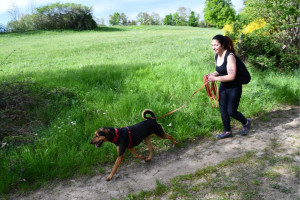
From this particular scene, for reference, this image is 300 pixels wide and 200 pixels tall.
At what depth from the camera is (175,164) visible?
3.32 metres

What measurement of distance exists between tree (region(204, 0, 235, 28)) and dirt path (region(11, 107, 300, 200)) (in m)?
52.7

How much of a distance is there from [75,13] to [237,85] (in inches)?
1595

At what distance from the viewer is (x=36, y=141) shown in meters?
3.68

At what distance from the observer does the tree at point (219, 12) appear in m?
50.8

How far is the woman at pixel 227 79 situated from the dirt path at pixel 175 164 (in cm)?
38

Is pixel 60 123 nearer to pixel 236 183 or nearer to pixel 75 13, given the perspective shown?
pixel 236 183

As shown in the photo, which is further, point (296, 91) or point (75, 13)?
point (75, 13)

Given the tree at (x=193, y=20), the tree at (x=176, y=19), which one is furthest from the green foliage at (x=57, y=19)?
the tree at (x=176, y=19)

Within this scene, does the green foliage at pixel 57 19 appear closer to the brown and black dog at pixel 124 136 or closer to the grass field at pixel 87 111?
the grass field at pixel 87 111

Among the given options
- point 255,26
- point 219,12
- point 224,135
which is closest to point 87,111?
point 224,135

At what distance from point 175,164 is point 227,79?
1669 millimetres

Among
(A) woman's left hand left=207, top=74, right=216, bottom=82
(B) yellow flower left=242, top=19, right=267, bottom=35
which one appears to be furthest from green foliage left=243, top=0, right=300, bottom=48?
(A) woman's left hand left=207, top=74, right=216, bottom=82

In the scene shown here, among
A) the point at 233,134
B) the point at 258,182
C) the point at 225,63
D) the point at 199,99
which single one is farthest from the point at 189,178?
the point at 199,99

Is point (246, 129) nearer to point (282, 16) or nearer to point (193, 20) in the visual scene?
point (282, 16)
